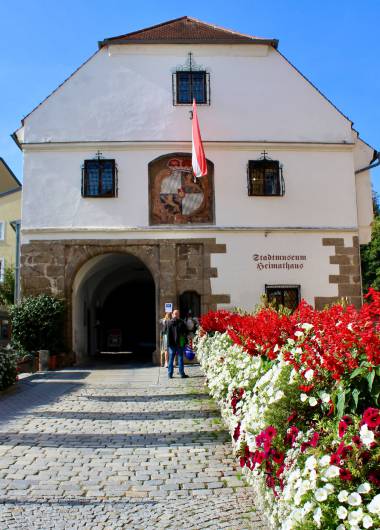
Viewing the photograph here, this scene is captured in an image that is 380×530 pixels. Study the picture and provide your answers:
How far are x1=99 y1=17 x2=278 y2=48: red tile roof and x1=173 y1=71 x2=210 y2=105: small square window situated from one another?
107 cm

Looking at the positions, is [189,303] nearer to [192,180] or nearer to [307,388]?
[192,180]

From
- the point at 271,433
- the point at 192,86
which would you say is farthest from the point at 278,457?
the point at 192,86

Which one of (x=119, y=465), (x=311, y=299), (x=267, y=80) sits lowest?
(x=119, y=465)

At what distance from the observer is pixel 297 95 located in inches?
715

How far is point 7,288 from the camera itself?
33875 millimetres

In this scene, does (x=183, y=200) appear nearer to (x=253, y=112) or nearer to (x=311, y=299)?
(x=253, y=112)

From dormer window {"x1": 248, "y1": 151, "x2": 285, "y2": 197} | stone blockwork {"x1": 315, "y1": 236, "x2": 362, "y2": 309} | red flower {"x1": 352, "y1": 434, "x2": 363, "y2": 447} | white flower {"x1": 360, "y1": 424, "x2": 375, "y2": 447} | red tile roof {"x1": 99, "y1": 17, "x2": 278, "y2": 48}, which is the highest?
red tile roof {"x1": 99, "y1": 17, "x2": 278, "y2": 48}

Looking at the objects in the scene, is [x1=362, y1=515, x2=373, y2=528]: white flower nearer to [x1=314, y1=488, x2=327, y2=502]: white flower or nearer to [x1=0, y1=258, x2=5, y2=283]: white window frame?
[x1=314, y1=488, x2=327, y2=502]: white flower

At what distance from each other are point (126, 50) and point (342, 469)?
57.8 ft

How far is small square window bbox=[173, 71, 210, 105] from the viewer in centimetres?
1792

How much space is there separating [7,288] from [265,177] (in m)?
21.4

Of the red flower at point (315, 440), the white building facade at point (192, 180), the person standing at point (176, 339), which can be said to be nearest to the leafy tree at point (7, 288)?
the white building facade at point (192, 180)

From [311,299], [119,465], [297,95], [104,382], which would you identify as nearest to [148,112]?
[297,95]

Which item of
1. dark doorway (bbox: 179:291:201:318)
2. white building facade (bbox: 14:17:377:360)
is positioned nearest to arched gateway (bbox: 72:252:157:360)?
white building facade (bbox: 14:17:377:360)
